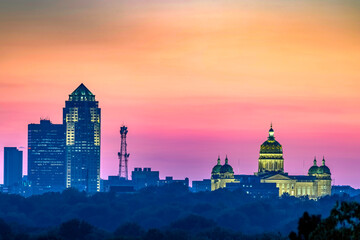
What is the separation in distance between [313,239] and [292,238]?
8.68 feet

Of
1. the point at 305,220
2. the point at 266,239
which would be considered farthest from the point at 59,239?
the point at 305,220

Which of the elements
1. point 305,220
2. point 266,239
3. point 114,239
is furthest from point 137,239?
point 305,220

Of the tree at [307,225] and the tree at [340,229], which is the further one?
the tree at [307,225]

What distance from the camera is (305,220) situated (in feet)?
288

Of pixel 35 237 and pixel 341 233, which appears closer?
pixel 341 233

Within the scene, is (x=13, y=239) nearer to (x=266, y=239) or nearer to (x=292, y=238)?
(x=266, y=239)

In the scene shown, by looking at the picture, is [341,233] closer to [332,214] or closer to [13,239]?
[332,214]

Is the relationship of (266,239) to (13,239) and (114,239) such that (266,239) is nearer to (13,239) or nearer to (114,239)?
(114,239)

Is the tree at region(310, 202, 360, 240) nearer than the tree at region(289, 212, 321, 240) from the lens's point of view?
Yes

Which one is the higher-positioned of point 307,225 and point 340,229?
point 307,225

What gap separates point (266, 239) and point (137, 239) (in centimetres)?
1764

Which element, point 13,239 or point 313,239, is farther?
point 13,239

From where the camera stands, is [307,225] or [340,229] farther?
[307,225]

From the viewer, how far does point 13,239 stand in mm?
196250
